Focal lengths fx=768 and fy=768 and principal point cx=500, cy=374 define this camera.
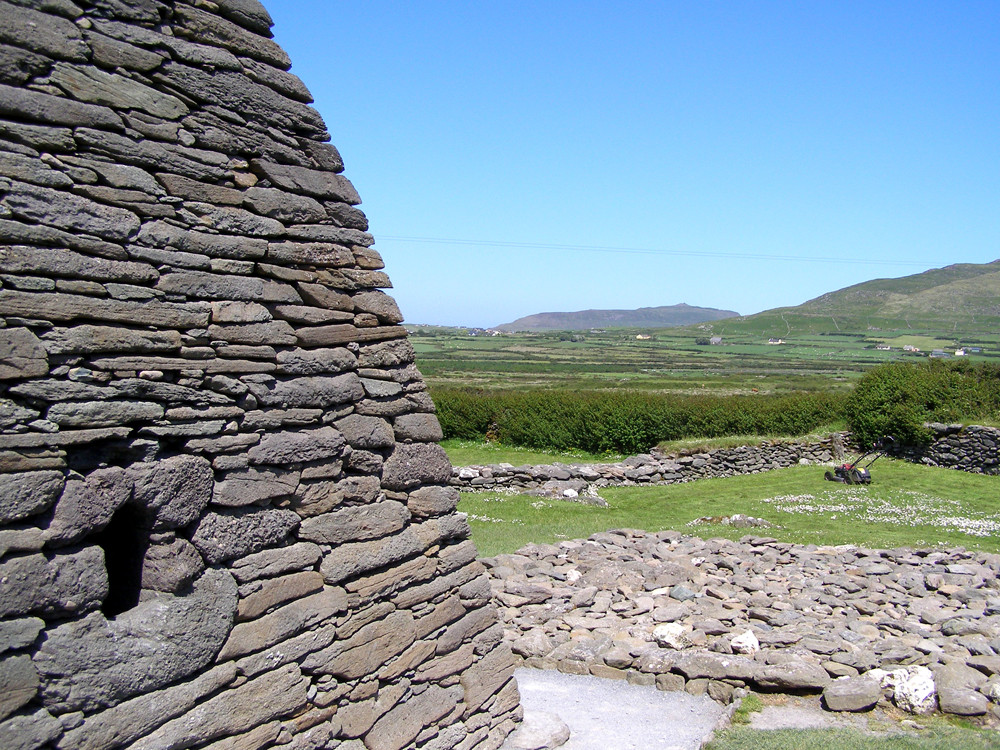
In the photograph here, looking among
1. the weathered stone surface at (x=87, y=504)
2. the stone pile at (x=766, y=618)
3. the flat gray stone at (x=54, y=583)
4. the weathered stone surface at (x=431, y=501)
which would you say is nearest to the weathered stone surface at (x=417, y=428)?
the weathered stone surface at (x=431, y=501)

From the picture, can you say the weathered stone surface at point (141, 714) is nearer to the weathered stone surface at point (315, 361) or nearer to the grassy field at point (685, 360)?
the weathered stone surface at point (315, 361)

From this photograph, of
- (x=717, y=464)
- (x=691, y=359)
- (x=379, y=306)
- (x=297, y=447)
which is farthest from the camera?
(x=691, y=359)

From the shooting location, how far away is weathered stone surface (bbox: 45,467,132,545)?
414cm

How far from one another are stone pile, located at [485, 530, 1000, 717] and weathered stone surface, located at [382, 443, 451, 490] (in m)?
3.87

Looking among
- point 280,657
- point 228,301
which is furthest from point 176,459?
point 280,657

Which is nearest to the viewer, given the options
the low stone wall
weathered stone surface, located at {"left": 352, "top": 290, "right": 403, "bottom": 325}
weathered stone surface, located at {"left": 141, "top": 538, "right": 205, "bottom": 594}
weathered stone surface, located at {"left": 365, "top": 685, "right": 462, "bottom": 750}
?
weathered stone surface, located at {"left": 141, "top": 538, "right": 205, "bottom": 594}

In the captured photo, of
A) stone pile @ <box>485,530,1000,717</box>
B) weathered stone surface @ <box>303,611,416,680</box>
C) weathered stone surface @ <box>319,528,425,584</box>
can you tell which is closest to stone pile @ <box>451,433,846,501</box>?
stone pile @ <box>485,530,1000,717</box>

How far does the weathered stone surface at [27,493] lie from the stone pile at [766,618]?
6.49 meters

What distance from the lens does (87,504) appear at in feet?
13.9

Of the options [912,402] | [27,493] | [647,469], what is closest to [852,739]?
[27,493]

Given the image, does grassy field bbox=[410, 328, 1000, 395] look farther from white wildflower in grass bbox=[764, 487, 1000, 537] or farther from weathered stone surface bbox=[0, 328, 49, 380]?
weathered stone surface bbox=[0, 328, 49, 380]

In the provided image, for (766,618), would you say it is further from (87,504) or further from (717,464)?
(717,464)

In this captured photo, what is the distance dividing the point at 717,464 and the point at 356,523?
2563cm

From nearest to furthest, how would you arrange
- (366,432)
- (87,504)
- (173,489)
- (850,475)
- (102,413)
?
(87,504)
(102,413)
(173,489)
(366,432)
(850,475)
